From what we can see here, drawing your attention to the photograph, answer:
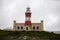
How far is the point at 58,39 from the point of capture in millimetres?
35188

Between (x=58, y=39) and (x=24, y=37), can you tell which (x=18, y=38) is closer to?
(x=24, y=37)

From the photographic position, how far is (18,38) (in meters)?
35.0

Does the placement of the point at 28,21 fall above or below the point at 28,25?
above

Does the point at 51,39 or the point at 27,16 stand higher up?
the point at 27,16

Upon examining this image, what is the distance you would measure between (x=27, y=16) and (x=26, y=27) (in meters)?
1.85

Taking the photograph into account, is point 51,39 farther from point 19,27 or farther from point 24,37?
point 19,27

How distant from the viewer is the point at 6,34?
35.6m

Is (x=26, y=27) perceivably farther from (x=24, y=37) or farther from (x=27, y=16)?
(x=24, y=37)

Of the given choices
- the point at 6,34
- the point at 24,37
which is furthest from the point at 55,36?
the point at 6,34

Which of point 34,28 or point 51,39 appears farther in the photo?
point 34,28

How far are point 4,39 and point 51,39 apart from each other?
6546 millimetres

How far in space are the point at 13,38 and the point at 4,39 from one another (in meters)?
1.25

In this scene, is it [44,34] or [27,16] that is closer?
[44,34]

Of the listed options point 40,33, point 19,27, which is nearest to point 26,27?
point 19,27
